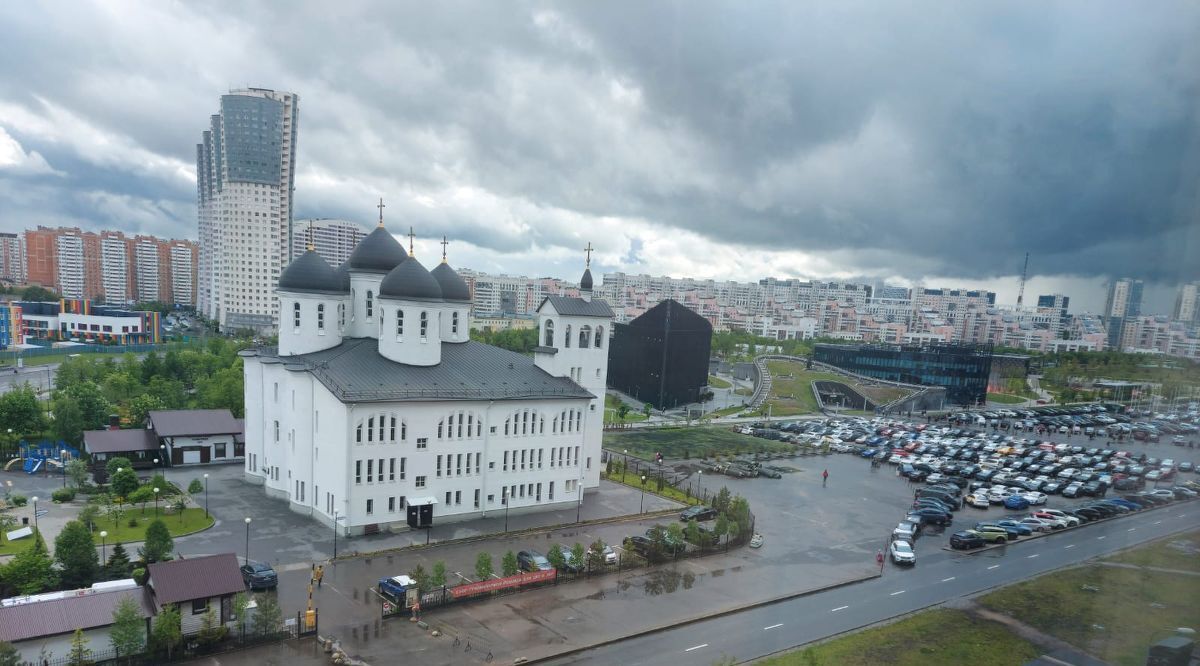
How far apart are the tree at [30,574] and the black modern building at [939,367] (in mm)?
72867

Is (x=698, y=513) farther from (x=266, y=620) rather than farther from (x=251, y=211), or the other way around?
(x=251, y=211)

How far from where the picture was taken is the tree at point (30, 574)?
16.7m

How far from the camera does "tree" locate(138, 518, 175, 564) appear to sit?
18.6 metres

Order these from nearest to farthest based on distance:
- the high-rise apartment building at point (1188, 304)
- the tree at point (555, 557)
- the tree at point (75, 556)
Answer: the high-rise apartment building at point (1188, 304) → the tree at point (75, 556) → the tree at point (555, 557)

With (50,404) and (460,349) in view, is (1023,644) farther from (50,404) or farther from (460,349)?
(50,404)

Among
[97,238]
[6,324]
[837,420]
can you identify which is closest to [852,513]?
[837,420]

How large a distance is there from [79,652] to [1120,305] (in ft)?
67.3

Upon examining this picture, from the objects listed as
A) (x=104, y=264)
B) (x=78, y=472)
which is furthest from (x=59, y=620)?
(x=104, y=264)

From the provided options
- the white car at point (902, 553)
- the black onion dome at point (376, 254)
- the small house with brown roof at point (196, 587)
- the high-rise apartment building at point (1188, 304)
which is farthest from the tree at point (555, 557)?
the high-rise apartment building at point (1188, 304)

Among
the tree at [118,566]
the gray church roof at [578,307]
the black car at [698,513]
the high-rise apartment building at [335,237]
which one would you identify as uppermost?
the high-rise apartment building at [335,237]

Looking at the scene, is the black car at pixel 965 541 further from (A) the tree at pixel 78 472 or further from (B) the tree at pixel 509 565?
(A) the tree at pixel 78 472

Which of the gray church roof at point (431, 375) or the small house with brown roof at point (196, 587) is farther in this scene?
the gray church roof at point (431, 375)

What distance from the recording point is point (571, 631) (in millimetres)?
17438

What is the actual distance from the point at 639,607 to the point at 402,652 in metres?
6.89
